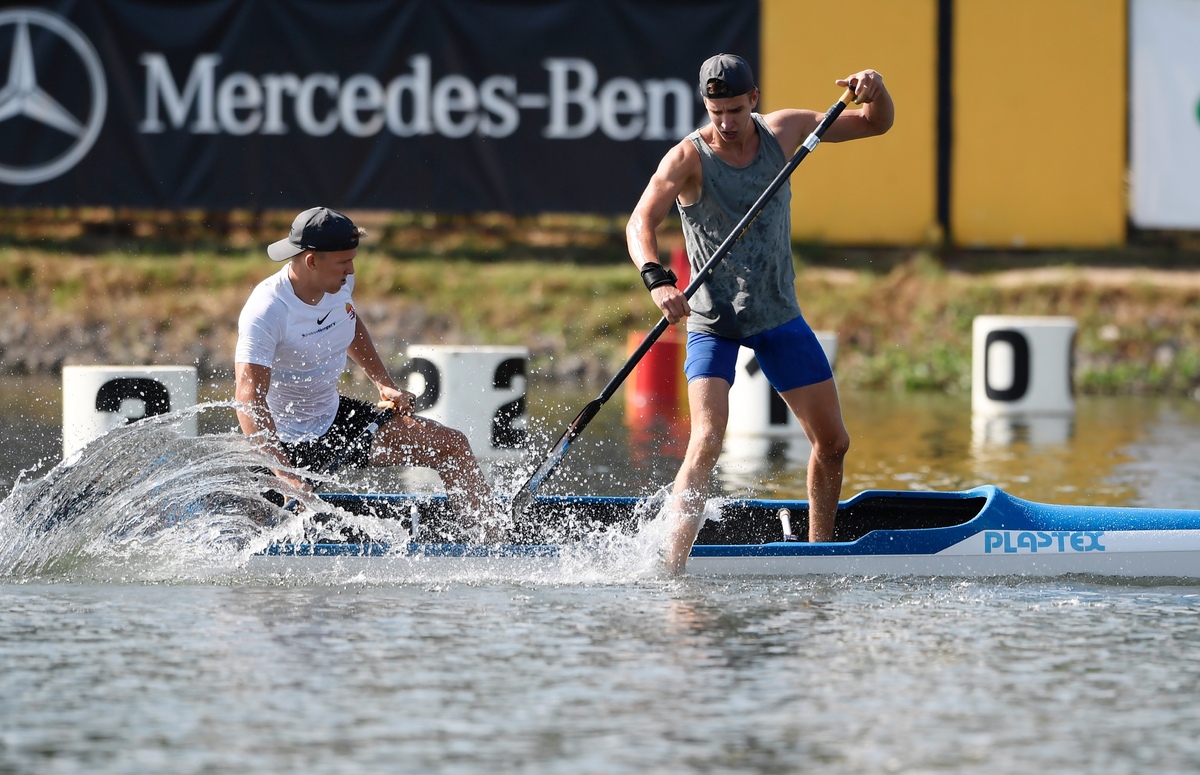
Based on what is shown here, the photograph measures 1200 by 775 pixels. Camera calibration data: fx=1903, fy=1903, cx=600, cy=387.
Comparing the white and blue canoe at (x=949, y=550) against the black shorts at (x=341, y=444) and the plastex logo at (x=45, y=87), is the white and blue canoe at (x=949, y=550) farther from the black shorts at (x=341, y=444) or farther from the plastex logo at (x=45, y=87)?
the plastex logo at (x=45, y=87)

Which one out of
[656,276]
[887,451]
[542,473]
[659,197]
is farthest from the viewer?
[887,451]

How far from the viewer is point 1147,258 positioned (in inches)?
690

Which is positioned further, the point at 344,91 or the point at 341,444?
the point at 344,91

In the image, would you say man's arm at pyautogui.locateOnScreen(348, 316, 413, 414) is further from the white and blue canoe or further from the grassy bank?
the grassy bank

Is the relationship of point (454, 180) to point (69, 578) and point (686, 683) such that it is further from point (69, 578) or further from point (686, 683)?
point (686, 683)

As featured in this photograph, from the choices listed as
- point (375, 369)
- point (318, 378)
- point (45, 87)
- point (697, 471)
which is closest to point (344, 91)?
point (45, 87)

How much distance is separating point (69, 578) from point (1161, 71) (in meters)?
12.6

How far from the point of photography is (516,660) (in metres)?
6.04

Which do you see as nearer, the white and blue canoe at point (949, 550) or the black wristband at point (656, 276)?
the black wristband at point (656, 276)

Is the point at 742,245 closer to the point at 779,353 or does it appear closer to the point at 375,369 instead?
the point at 779,353

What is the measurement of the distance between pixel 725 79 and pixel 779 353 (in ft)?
3.67

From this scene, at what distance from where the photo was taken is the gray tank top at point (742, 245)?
741 cm

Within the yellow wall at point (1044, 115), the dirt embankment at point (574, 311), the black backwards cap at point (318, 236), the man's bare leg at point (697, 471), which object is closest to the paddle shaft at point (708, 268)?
the man's bare leg at point (697, 471)

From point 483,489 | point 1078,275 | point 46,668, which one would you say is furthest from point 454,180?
point 46,668
